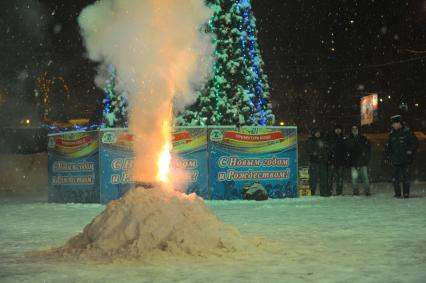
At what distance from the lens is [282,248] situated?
385 inches

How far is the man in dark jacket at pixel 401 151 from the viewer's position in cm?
1872

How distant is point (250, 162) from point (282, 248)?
10033mm

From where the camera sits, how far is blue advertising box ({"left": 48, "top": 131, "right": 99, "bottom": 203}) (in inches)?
765

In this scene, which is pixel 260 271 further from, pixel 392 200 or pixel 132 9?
pixel 392 200

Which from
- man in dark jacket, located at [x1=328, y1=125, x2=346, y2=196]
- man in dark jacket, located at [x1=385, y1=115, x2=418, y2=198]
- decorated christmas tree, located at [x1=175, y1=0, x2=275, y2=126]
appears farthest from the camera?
decorated christmas tree, located at [x1=175, y1=0, x2=275, y2=126]

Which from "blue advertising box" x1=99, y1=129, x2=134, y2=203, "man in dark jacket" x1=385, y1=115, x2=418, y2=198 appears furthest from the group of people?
"blue advertising box" x1=99, y1=129, x2=134, y2=203

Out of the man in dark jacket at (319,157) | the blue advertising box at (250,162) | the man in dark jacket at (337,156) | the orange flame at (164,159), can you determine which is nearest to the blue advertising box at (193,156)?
the blue advertising box at (250,162)

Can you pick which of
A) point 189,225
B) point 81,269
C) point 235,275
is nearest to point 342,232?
point 189,225

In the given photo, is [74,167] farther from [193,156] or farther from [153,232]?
[153,232]

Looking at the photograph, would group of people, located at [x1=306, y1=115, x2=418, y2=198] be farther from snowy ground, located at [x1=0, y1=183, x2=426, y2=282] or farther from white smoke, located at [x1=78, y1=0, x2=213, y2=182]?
white smoke, located at [x1=78, y1=0, x2=213, y2=182]

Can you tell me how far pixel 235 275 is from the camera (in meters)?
7.81

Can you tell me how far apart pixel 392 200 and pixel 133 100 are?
9975mm

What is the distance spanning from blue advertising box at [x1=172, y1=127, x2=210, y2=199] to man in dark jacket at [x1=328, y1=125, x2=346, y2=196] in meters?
4.17

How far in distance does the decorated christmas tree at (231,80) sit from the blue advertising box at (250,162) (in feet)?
25.3
